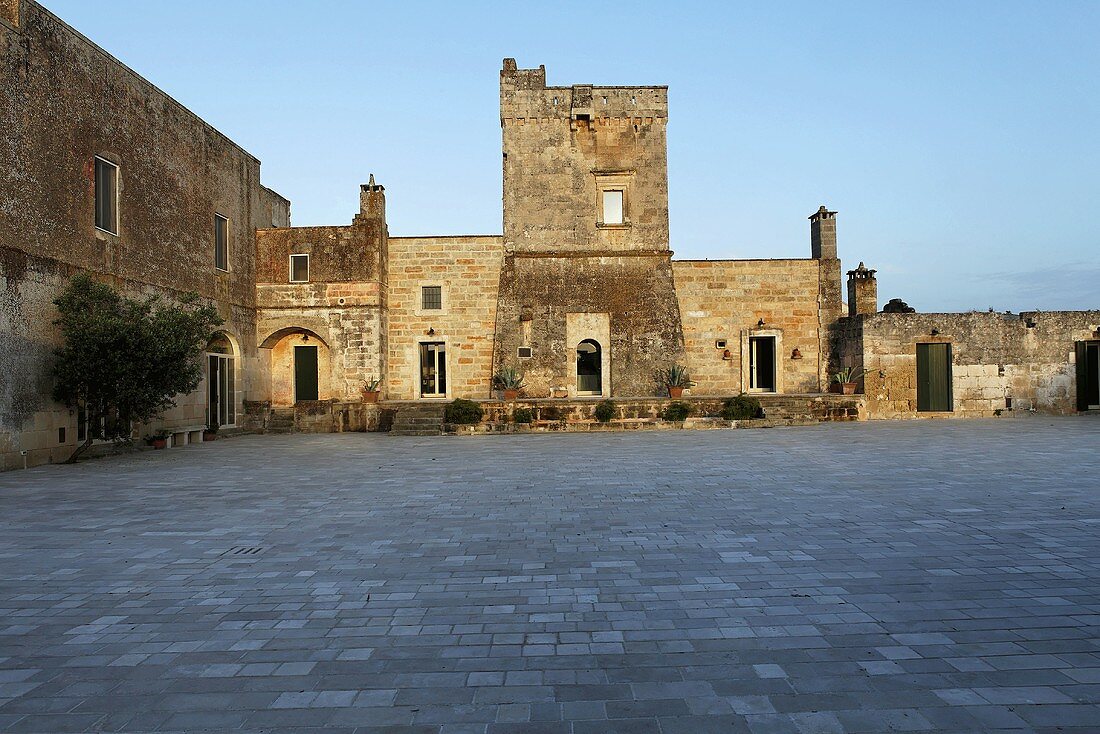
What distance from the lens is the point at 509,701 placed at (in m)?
2.86

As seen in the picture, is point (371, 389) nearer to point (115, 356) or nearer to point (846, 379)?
point (115, 356)

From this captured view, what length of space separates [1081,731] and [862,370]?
58.2 ft

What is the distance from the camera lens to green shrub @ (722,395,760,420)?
16.7 meters

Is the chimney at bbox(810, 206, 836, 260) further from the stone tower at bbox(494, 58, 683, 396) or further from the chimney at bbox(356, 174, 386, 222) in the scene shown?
the chimney at bbox(356, 174, 386, 222)

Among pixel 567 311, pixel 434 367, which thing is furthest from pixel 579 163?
pixel 434 367

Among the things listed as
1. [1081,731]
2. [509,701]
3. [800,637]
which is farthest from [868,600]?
[509,701]

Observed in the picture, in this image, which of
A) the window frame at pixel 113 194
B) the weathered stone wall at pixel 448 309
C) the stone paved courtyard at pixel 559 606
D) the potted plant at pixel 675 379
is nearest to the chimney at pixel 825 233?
the potted plant at pixel 675 379

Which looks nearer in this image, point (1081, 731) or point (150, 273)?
point (1081, 731)

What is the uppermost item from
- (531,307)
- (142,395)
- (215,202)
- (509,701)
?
(215,202)

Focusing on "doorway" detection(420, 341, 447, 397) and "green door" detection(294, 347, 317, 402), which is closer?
"green door" detection(294, 347, 317, 402)

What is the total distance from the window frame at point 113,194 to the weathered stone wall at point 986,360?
17.8 meters

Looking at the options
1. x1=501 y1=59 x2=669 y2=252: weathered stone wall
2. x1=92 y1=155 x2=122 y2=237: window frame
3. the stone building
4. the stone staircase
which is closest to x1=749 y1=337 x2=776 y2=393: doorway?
the stone building

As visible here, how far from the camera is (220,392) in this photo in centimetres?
1705

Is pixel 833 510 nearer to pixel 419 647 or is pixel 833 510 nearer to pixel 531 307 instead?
pixel 419 647
